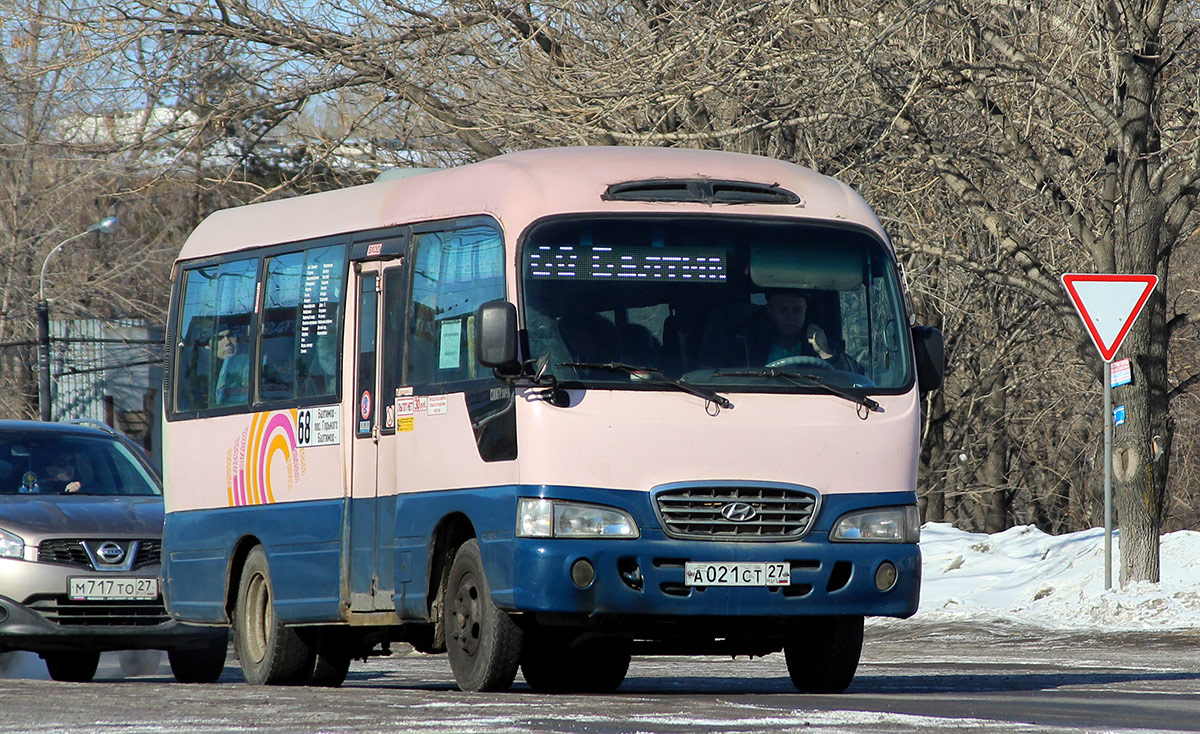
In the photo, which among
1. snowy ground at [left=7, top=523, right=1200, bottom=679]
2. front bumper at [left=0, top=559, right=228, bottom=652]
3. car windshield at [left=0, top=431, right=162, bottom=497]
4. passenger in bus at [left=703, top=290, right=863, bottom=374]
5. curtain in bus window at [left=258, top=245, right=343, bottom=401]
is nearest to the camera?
passenger in bus at [left=703, top=290, right=863, bottom=374]

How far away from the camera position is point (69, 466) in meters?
14.6

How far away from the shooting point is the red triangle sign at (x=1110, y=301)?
16.9 metres

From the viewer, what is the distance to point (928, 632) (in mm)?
17438

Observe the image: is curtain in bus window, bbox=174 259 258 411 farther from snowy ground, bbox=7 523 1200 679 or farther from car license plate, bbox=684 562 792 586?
car license plate, bbox=684 562 792 586

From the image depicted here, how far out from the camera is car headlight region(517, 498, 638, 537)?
32.1ft

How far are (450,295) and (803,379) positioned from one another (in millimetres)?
1871

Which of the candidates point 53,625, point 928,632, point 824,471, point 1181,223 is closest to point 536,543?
point 824,471

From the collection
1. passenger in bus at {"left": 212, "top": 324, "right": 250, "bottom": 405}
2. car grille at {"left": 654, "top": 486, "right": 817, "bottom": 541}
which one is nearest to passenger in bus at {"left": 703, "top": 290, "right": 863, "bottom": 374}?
car grille at {"left": 654, "top": 486, "right": 817, "bottom": 541}

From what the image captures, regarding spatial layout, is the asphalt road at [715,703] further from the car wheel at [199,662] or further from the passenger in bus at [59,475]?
the passenger in bus at [59,475]

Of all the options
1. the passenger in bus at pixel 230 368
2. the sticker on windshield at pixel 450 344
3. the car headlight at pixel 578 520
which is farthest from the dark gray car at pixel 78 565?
the car headlight at pixel 578 520

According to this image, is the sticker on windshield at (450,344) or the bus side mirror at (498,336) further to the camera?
the sticker on windshield at (450,344)

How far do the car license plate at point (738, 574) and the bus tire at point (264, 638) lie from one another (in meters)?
3.35

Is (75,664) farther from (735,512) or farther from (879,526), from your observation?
(879,526)

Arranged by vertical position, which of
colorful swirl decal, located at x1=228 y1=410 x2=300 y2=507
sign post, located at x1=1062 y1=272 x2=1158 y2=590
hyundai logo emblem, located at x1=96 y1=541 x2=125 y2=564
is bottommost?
hyundai logo emblem, located at x1=96 y1=541 x2=125 y2=564
